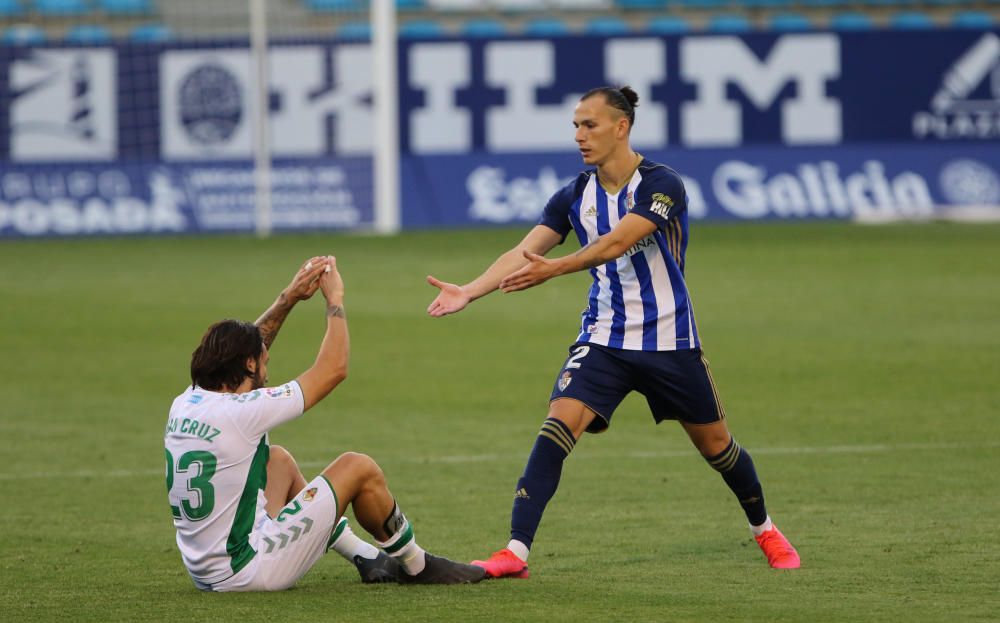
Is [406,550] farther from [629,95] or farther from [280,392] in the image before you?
[629,95]

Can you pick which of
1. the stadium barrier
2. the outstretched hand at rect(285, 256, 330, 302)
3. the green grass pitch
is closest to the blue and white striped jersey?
the green grass pitch

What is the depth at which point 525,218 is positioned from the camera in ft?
91.1

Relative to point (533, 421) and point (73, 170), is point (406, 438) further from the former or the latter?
point (73, 170)

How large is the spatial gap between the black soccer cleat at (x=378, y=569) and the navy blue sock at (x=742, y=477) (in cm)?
147

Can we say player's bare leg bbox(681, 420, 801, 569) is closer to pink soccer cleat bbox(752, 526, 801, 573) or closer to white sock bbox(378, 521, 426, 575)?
pink soccer cleat bbox(752, 526, 801, 573)

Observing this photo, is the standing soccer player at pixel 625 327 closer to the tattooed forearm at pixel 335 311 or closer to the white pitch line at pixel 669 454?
the tattooed forearm at pixel 335 311

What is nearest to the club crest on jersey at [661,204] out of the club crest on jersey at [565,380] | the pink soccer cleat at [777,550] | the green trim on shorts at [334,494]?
the club crest on jersey at [565,380]

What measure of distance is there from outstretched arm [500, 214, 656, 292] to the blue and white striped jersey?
16cm

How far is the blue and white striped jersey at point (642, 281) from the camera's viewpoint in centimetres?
696

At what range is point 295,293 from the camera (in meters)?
6.58

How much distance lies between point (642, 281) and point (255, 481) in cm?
189

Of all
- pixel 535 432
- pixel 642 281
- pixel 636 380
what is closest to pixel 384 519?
pixel 636 380

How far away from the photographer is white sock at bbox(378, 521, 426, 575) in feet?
21.2

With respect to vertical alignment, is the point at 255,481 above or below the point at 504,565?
above
